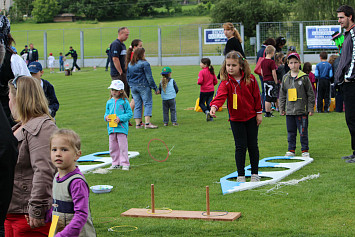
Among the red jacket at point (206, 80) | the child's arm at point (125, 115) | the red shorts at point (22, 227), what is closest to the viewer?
the red shorts at point (22, 227)

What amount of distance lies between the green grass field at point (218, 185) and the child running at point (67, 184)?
1.89m

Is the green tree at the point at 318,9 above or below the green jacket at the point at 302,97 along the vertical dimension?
above

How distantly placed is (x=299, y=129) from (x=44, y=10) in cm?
9454

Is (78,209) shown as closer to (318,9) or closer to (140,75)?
(140,75)

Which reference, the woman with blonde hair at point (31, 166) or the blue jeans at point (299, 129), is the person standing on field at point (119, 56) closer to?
the blue jeans at point (299, 129)

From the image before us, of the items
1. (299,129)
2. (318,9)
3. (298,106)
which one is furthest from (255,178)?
(318,9)

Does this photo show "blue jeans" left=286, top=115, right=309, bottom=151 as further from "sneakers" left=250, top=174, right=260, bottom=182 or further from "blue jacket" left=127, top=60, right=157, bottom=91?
"blue jacket" left=127, top=60, right=157, bottom=91

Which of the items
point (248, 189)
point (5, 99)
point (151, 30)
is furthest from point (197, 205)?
point (151, 30)

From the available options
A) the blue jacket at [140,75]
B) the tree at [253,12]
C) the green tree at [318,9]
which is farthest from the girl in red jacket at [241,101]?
the tree at [253,12]

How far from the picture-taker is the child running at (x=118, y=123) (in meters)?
9.45

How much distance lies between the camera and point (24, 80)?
183 inches

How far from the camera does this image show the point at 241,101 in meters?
7.98

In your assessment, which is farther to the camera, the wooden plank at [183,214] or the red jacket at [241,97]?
the red jacket at [241,97]

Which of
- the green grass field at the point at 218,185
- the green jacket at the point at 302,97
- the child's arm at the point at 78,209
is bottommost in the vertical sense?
the green grass field at the point at 218,185
